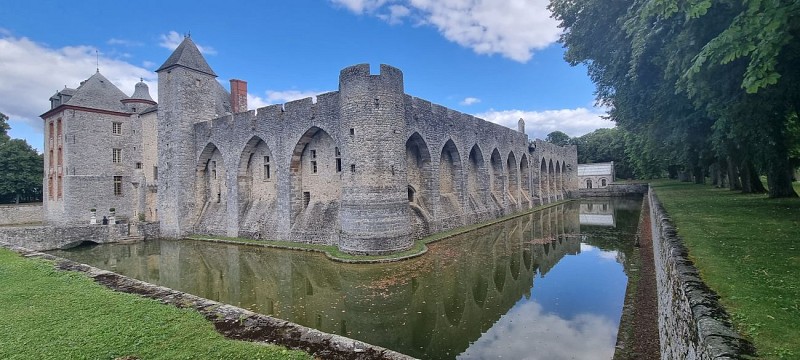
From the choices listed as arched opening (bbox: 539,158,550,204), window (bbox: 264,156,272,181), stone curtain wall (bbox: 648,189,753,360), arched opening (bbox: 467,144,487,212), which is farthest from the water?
arched opening (bbox: 539,158,550,204)

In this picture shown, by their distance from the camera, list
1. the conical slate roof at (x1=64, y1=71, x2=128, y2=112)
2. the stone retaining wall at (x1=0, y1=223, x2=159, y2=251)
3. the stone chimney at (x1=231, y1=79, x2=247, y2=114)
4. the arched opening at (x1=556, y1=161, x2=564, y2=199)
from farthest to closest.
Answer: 1. the arched opening at (x1=556, y1=161, x2=564, y2=199)
2. the stone chimney at (x1=231, y1=79, x2=247, y2=114)
3. the conical slate roof at (x1=64, y1=71, x2=128, y2=112)
4. the stone retaining wall at (x1=0, y1=223, x2=159, y2=251)

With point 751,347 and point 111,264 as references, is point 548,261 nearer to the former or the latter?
point 751,347

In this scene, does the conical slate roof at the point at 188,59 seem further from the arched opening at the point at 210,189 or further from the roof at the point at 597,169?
the roof at the point at 597,169

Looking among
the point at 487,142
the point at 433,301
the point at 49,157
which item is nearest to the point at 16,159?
the point at 49,157

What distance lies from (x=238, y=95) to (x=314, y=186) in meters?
11.1

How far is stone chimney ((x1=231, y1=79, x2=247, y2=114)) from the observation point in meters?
25.1

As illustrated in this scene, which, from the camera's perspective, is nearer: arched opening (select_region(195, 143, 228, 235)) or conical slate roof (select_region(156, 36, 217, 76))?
conical slate roof (select_region(156, 36, 217, 76))

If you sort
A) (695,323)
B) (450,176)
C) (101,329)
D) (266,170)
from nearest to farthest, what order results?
(695,323) < (101,329) < (266,170) < (450,176)

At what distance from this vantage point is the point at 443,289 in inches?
395

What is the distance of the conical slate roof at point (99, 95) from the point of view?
23.6m

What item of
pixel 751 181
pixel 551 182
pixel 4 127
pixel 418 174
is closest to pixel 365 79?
pixel 418 174

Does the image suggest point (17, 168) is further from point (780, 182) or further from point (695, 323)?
point (780, 182)

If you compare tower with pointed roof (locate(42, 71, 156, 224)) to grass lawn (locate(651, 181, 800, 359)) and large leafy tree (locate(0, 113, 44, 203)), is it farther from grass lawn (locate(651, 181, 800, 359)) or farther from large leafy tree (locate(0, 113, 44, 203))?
grass lawn (locate(651, 181, 800, 359))

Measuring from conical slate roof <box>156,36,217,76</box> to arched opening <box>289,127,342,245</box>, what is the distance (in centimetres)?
876
